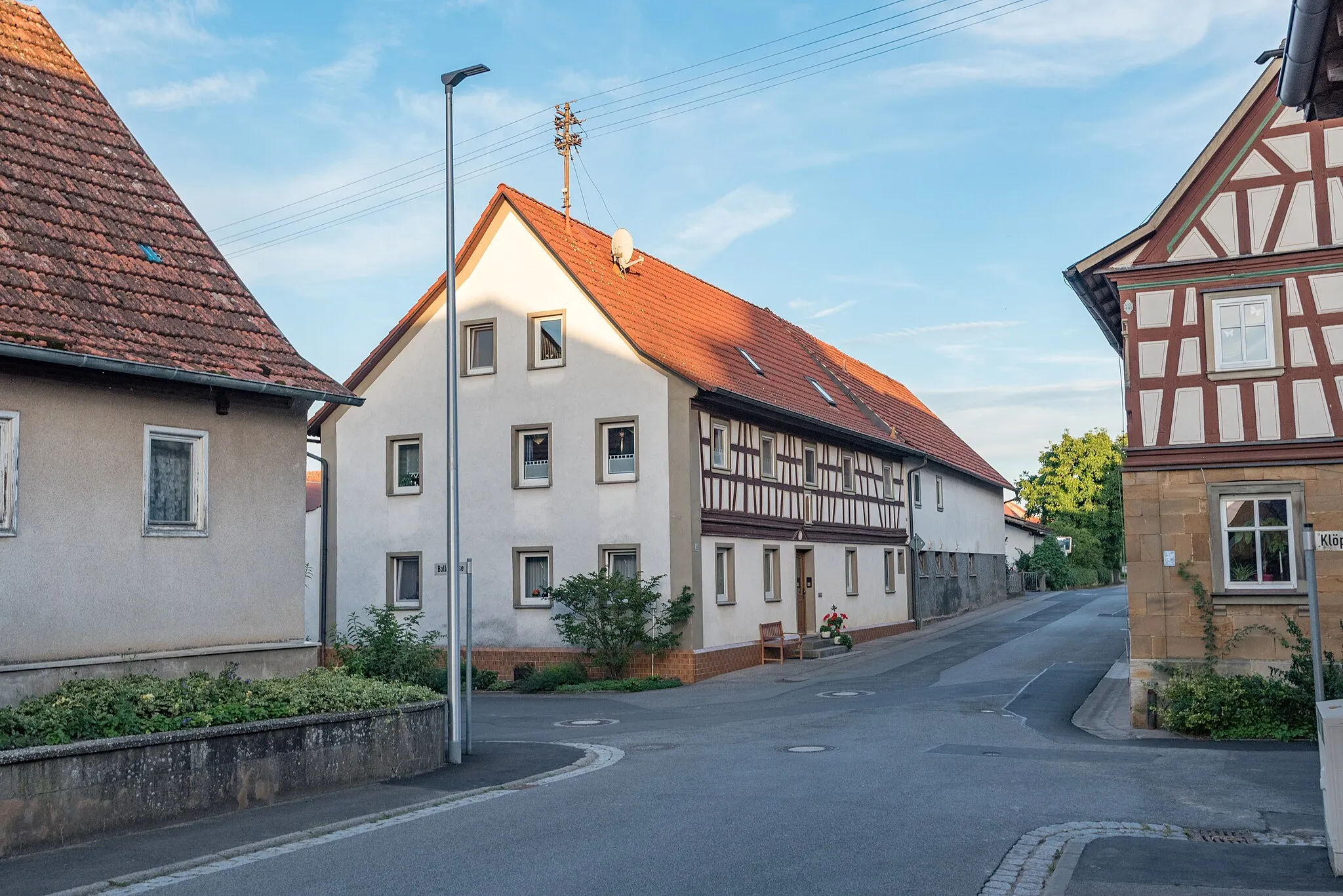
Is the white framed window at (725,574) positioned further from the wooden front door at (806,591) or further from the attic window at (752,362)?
the attic window at (752,362)

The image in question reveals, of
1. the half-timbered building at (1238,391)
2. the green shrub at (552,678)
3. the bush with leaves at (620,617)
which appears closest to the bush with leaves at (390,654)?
the green shrub at (552,678)

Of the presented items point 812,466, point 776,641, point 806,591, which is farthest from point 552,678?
point 812,466

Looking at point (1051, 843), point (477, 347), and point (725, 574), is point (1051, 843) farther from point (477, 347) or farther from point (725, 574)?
point (477, 347)

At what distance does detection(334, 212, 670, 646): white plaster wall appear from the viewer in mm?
26234

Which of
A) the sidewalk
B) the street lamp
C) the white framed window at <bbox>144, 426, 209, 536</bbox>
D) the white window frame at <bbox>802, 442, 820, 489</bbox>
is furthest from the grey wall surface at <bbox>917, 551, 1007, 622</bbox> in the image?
the white framed window at <bbox>144, 426, 209, 536</bbox>

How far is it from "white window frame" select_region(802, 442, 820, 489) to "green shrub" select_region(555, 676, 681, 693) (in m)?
8.19

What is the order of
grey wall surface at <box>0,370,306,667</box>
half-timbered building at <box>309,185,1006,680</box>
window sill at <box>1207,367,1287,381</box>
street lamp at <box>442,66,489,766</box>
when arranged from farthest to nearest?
half-timbered building at <box>309,185,1006,680</box>
window sill at <box>1207,367,1287,381</box>
street lamp at <box>442,66,489,766</box>
grey wall surface at <box>0,370,306,667</box>

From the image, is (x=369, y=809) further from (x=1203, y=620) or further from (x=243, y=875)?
(x=1203, y=620)

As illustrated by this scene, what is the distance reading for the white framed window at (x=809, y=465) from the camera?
104 ft

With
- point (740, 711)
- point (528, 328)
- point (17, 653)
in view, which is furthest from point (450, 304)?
point (528, 328)

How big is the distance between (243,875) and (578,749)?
288 inches

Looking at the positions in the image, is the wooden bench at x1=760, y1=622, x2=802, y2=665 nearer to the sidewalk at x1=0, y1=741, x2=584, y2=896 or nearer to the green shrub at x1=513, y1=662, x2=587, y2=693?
the green shrub at x1=513, y1=662, x2=587, y2=693

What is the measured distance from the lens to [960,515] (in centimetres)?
4659

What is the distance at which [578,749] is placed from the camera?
15.7 m
